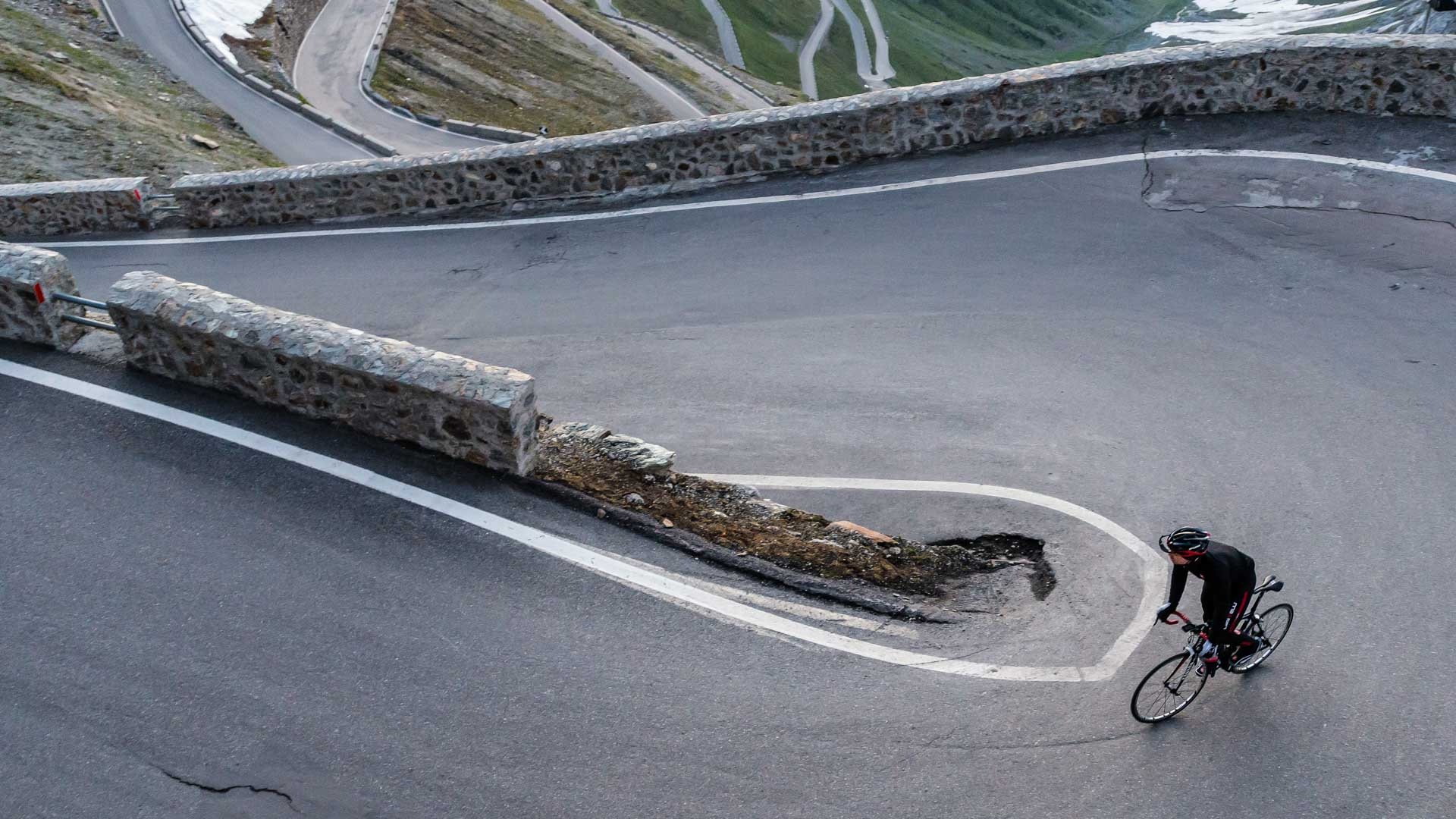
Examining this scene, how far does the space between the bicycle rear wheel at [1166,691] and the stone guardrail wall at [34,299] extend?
31.6ft

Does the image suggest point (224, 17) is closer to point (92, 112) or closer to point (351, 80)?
point (351, 80)

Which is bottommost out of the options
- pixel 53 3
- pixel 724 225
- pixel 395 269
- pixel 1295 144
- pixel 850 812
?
pixel 53 3

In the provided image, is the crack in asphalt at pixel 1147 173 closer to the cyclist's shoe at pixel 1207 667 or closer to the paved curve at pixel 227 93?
the cyclist's shoe at pixel 1207 667

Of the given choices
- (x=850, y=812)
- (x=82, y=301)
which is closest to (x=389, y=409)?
(x=82, y=301)

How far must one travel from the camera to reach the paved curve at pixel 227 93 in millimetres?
37500

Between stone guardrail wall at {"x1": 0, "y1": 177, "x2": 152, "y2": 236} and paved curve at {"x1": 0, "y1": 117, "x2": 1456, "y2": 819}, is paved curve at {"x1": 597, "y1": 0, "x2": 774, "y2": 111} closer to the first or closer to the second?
stone guardrail wall at {"x1": 0, "y1": 177, "x2": 152, "y2": 236}

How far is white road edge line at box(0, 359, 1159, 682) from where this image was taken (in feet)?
22.4

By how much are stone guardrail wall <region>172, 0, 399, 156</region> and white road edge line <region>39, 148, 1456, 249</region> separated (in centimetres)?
2368

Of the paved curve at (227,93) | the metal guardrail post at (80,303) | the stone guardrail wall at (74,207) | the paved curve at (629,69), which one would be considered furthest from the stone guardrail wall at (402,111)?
the metal guardrail post at (80,303)

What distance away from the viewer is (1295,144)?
13211 mm

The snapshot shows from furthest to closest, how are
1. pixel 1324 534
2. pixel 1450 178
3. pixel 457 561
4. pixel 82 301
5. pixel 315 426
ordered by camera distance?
pixel 1450 178
pixel 82 301
pixel 315 426
pixel 1324 534
pixel 457 561

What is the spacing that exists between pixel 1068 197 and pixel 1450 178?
14.0 feet

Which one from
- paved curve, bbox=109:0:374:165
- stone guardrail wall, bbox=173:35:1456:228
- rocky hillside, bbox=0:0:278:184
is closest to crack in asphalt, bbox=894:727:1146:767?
stone guardrail wall, bbox=173:35:1456:228

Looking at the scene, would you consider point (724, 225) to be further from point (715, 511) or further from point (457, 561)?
point (457, 561)
